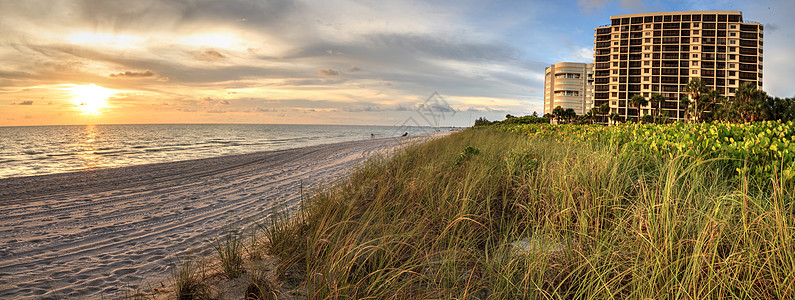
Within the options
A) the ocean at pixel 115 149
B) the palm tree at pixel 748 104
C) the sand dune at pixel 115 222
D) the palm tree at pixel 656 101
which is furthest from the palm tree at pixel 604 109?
the sand dune at pixel 115 222

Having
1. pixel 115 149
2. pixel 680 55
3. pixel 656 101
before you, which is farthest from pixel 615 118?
pixel 115 149

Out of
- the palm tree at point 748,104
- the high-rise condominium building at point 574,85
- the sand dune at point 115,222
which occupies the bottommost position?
the sand dune at point 115,222

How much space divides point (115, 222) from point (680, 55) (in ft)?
375

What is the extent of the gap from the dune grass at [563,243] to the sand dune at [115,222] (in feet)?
6.32

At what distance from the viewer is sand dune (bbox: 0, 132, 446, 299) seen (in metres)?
3.93

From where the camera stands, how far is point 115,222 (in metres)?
6.38

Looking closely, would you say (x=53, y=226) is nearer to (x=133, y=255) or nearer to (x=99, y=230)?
(x=99, y=230)

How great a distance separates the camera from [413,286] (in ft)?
8.75

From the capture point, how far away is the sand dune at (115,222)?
3.93 meters

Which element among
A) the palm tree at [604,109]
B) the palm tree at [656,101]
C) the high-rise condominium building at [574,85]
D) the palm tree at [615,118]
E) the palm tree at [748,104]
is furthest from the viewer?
the high-rise condominium building at [574,85]

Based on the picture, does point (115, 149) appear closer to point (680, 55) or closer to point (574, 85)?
point (574, 85)

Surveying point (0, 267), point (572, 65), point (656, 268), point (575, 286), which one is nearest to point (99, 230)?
point (0, 267)

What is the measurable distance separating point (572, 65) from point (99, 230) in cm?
11215

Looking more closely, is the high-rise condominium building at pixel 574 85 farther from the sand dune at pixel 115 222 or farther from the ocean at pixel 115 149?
the sand dune at pixel 115 222
